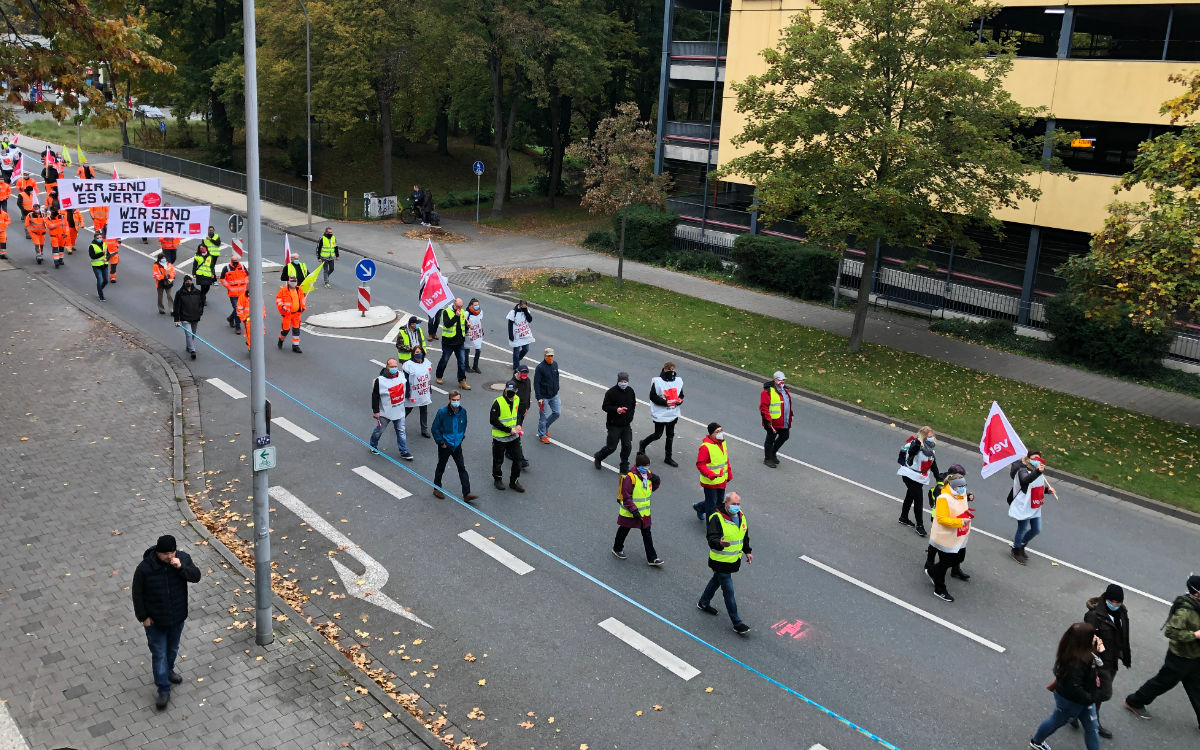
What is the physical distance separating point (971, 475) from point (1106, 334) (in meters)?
9.22

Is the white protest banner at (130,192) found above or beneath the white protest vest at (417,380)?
above

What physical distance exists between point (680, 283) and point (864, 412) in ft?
40.1

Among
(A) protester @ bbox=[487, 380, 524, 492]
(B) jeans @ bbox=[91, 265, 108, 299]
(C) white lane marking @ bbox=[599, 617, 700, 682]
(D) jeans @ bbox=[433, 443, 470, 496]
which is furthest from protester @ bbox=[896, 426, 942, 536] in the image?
(B) jeans @ bbox=[91, 265, 108, 299]

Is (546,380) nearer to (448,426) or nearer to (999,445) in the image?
(448,426)

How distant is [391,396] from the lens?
1461 centimetres

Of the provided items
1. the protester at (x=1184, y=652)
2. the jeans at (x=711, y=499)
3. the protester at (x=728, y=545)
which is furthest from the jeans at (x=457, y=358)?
the protester at (x=1184, y=652)

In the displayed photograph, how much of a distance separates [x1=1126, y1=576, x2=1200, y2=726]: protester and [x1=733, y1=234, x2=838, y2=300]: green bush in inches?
762

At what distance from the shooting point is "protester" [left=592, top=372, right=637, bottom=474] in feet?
48.3

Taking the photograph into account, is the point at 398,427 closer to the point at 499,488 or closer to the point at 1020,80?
the point at 499,488

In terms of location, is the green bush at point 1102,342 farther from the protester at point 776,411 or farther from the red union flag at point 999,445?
the red union flag at point 999,445

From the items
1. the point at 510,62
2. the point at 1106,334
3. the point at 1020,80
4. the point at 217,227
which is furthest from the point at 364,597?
the point at 510,62

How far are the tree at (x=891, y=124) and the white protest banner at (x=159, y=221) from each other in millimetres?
12057

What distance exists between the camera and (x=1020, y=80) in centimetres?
2569

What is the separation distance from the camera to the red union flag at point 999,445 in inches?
507
